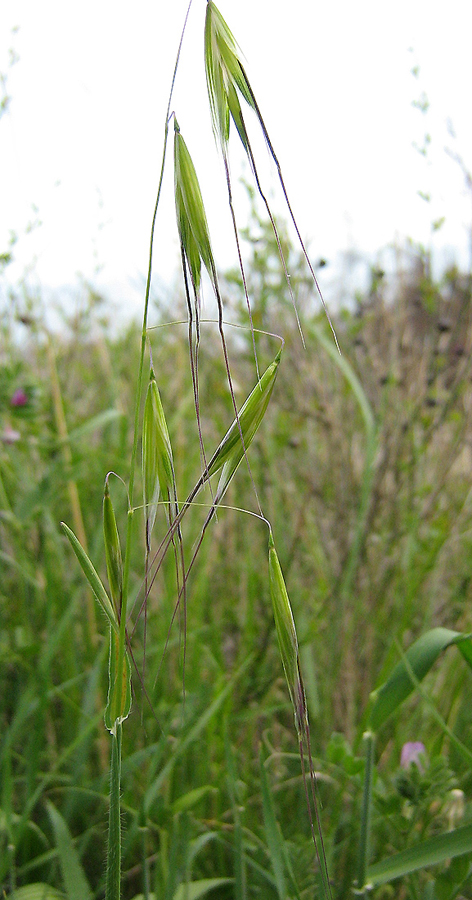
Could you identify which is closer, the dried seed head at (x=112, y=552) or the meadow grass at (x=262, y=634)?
the dried seed head at (x=112, y=552)

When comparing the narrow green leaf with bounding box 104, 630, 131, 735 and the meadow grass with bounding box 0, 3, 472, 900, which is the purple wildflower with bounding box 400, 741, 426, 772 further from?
the narrow green leaf with bounding box 104, 630, 131, 735

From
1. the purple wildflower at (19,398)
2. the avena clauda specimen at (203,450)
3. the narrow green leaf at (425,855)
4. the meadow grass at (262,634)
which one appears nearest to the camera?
the avena clauda specimen at (203,450)

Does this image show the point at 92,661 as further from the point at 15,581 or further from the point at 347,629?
the point at 347,629

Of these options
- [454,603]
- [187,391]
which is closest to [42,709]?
[454,603]

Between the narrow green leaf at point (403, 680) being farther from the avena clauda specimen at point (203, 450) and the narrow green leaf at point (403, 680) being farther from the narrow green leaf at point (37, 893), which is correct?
the narrow green leaf at point (37, 893)

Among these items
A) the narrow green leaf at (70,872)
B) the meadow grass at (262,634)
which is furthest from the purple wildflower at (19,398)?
the narrow green leaf at (70,872)

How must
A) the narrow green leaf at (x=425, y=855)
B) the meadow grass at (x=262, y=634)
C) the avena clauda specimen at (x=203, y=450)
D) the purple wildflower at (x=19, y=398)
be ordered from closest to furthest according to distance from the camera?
the avena clauda specimen at (x=203, y=450)
the narrow green leaf at (x=425, y=855)
the meadow grass at (x=262, y=634)
the purple wildflower at (x=19, y=398)

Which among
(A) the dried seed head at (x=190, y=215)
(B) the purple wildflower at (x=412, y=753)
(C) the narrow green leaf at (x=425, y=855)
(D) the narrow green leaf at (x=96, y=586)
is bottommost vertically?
(B) the purple wildflower at (x=412, y=753)

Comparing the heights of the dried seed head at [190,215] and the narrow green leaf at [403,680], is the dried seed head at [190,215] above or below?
above
